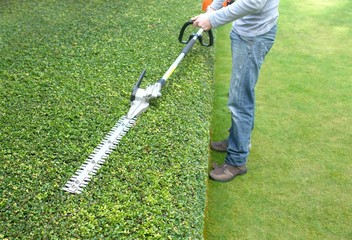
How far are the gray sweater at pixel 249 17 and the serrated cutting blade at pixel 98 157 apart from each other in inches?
36.0

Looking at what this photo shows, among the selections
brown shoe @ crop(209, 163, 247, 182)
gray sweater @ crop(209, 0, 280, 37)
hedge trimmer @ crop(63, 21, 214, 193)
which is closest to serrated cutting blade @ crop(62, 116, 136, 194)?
hedge trimmer @ crop(63, 21, 214, 193)

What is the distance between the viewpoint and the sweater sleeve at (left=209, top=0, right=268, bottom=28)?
2354 millimetres

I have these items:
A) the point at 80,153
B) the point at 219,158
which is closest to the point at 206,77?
the point at 219,158

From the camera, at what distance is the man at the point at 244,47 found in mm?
2469

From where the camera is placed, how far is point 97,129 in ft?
9.09

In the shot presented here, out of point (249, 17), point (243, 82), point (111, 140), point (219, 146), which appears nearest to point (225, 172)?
point (219, 146)

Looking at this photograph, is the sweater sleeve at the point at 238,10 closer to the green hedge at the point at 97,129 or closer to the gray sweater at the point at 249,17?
the gray sweater at the point at 249,17

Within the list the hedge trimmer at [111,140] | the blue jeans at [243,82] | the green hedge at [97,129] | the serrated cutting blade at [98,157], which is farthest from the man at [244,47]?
the serrated cutting blade at [98,157]

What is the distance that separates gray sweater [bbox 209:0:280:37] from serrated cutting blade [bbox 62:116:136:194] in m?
0.91

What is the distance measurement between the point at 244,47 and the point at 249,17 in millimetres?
191

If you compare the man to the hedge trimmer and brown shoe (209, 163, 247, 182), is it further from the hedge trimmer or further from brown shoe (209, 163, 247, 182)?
the hedge trimmer

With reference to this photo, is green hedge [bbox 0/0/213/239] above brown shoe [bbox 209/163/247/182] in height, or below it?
above

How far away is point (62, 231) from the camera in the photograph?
6.38ft

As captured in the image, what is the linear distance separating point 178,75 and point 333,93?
1.77 meters
